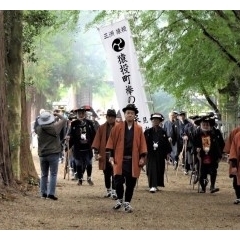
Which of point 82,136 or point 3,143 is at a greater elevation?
point 82,136

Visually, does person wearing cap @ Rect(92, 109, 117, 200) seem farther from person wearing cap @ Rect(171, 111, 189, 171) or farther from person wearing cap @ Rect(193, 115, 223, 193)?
person wearing cap @ Rect(171, 111, 189, 171)

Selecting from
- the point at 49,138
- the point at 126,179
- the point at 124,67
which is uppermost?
the point at 124,67

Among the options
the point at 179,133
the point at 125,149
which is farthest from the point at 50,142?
the point at 179,133

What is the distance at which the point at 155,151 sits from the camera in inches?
651

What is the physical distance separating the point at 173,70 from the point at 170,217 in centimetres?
1102

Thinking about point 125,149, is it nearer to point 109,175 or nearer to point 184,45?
point 109,175

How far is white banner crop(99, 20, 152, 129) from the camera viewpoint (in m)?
16.5

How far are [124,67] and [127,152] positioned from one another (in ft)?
15.5

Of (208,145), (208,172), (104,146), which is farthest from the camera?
(208,172)

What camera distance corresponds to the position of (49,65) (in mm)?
47938

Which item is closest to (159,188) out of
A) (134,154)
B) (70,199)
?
(70,199)

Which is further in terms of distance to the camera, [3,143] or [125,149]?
[3,143]

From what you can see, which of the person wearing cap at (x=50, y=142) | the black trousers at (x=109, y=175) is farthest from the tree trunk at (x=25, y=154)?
the person wearing cap at (x=50, y=142)

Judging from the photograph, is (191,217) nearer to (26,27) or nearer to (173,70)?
(26,27)
